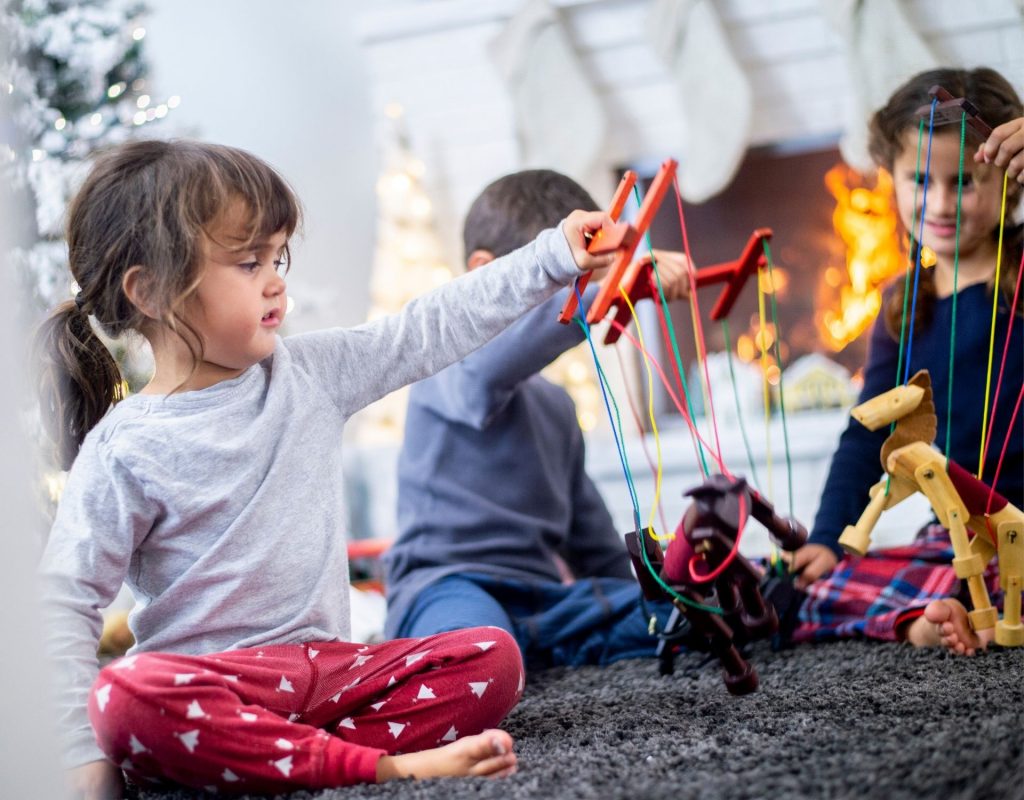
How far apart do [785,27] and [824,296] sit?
0.58 meters

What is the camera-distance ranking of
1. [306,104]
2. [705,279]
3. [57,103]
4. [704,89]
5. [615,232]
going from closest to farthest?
[615,232]
[705,279]
[57,103]
[704,89]
[306,104]

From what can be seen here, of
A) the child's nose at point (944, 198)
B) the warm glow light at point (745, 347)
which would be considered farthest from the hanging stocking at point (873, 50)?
the child's nose at point (944, 198)

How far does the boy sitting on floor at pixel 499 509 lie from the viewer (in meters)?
1.30

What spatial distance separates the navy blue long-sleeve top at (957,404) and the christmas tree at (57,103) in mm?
1290

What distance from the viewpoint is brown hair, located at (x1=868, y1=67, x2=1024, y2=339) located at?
4.00 feet

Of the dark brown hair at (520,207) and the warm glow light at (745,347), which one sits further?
the warm glow light at (745,347)

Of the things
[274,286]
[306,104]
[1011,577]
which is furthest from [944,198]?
[306,104]

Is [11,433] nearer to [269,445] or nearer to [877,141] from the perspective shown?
[269,445]

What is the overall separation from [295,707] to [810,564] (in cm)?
64

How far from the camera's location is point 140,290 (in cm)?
97

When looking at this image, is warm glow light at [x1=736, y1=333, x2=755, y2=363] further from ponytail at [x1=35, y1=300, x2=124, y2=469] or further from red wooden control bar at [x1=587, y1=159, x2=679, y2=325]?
ponytail at [x1=35, y1=300, x2=124, y2=469]

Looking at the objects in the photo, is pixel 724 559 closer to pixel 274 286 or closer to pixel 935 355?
pixel 274 286

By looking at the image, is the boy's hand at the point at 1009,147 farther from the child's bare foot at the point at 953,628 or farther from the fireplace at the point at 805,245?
the fireplace at the point at 805,245

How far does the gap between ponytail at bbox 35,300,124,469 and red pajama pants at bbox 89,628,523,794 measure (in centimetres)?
29
